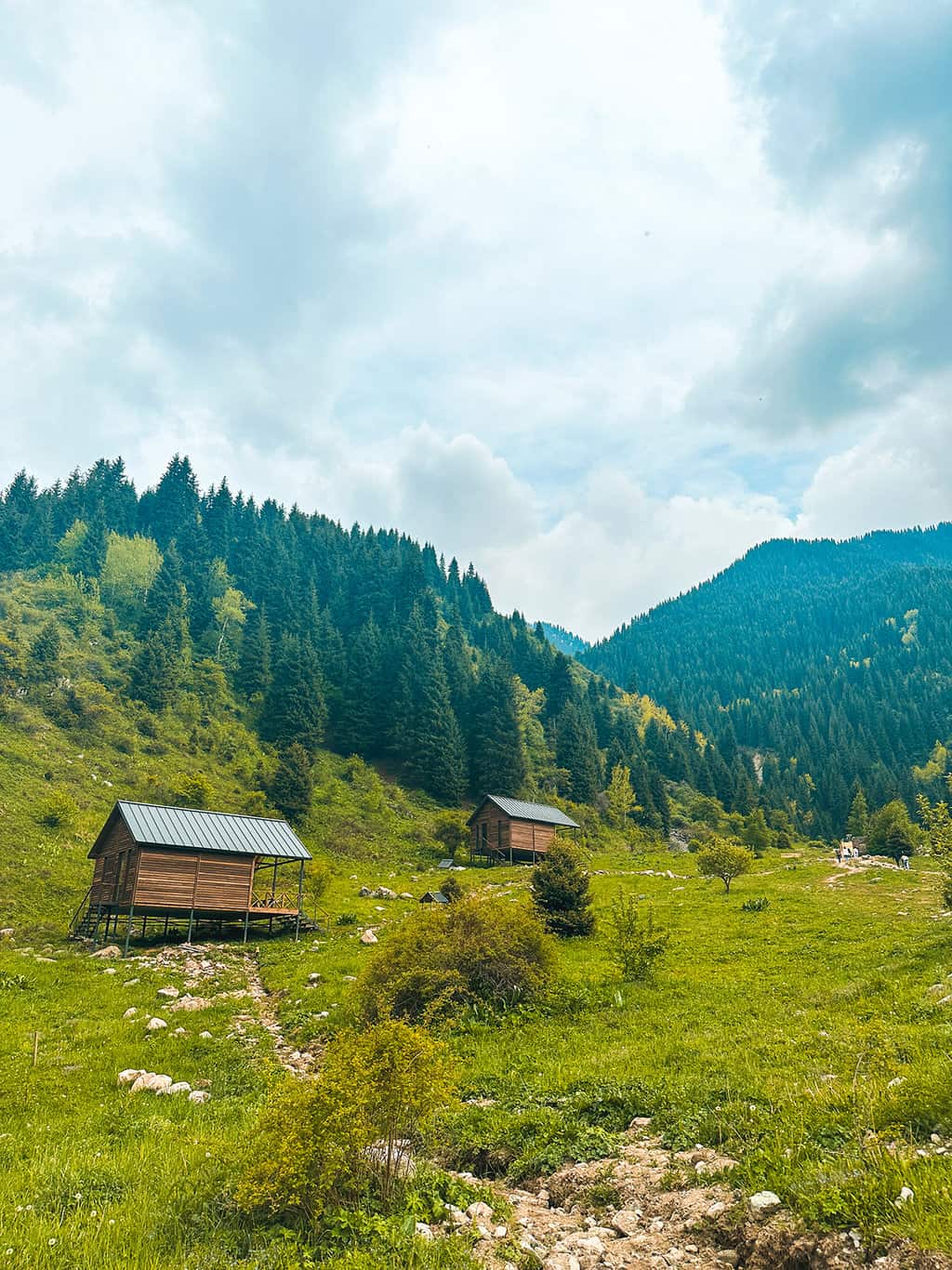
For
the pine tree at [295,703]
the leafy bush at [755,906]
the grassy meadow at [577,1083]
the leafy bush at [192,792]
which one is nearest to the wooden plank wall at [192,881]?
the grassy meadow at [577,1083]

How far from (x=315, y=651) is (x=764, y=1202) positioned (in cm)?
9290

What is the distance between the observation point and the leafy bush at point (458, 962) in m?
18.5

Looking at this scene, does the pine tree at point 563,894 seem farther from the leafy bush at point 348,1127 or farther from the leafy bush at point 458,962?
the leafy bush at point 348,1127

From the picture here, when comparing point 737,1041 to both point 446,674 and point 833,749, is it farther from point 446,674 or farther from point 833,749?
point 833,749

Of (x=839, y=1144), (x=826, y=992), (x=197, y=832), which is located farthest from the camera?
(x=197, y=832)

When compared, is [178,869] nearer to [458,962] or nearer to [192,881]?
[192,881]

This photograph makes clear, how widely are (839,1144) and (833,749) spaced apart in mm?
162465

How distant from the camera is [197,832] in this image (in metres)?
35.9

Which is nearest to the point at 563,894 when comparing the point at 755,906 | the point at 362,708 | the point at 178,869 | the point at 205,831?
the point at 755,906

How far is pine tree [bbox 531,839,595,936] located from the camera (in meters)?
28.6

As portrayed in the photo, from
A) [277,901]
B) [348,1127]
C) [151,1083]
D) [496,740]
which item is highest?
[496,740]

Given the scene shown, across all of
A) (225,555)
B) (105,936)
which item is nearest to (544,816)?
(105,936)

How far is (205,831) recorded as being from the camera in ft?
119

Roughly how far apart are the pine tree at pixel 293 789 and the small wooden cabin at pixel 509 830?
Answer: 51.6ft
